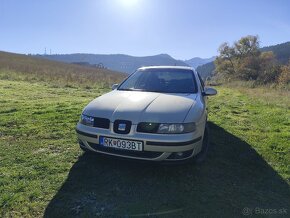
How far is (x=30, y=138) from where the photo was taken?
569 centimetres

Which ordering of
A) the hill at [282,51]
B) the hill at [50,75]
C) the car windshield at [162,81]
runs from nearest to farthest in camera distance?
the car windshield at [162,81] < the hill at [50,75] < the hill at [282,51]

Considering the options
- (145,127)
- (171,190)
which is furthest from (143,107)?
(171,190)

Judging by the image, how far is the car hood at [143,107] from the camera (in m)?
3.95

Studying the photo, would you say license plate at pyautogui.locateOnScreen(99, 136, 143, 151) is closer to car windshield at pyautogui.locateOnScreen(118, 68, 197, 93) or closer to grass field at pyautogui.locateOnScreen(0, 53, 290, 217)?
grass field at pyautogui.locateOnScreen(0, 53, 290, 217)

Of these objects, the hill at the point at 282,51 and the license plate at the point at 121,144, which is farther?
the hill at the point at 282,51

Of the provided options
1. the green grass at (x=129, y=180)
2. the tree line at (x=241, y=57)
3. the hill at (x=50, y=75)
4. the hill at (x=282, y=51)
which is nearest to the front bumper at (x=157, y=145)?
the green grass at (x=129, y=180)

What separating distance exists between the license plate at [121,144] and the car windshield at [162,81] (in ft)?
5.04

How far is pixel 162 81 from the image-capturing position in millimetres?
5617

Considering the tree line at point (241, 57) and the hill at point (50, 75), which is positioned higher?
the tree line at point (241, 57)

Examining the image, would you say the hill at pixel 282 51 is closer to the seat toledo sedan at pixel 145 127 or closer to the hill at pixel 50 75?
the hill at pixel 50 75

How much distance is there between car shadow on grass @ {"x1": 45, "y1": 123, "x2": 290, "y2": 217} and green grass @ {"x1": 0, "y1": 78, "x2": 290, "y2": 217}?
0.04 ft

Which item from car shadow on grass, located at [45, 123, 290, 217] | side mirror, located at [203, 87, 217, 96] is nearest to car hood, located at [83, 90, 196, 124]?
car shadow on grass, located at [45, 123, 290, 217]

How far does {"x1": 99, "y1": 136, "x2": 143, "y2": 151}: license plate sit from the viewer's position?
386cm

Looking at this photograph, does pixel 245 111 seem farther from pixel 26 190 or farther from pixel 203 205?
pixel 26 190
